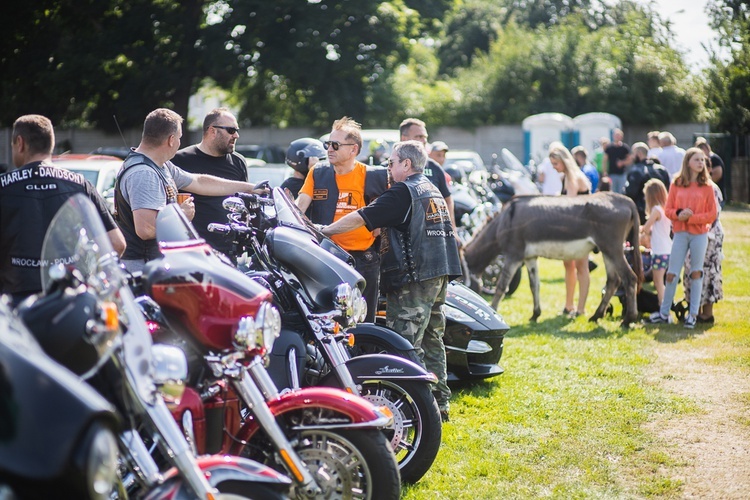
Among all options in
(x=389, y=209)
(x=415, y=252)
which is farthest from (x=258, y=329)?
(x=415, y=252)

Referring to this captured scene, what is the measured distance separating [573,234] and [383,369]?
6.23 m

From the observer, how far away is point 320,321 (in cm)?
468

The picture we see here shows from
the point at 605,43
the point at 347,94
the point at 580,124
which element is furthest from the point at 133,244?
the point at 605,43

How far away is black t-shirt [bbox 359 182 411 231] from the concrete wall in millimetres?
27382

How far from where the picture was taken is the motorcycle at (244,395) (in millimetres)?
3547

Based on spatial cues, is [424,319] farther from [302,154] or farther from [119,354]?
[119,354]

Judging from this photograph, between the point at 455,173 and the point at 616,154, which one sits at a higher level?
the point at 455,173

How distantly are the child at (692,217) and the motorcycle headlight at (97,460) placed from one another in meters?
8.73

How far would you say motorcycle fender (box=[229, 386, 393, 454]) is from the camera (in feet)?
12.8

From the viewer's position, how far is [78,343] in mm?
3004

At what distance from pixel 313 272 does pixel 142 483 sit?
1.71 metres

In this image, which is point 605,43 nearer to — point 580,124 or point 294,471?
point 580,124

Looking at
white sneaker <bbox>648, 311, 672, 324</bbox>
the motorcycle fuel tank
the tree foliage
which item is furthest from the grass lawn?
the tree foliage

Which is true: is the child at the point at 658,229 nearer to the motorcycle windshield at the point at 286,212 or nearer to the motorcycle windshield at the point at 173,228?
the motorcycle windshield at the point at 286,212
